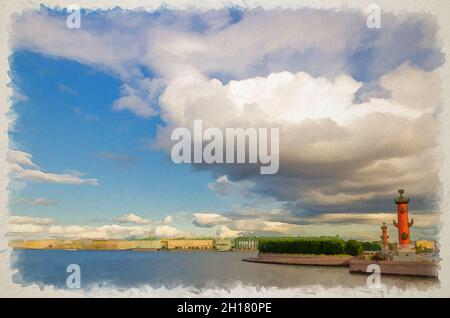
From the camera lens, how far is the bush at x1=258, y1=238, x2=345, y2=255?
10266mm

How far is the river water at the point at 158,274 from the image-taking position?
23.8 feet

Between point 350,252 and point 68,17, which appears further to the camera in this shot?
point 350,252

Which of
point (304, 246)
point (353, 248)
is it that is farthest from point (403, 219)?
point (304, 246)

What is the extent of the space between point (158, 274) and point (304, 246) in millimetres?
5382

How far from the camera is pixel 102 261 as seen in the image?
771cm

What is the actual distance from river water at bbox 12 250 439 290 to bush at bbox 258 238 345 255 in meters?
2.00

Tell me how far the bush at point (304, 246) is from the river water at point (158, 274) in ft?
6.58

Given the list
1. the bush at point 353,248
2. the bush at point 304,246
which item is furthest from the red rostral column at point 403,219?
the bush at point 304,246

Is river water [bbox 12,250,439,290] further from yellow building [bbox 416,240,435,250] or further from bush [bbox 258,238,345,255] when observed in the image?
bush [bbox 258,238,345,255]

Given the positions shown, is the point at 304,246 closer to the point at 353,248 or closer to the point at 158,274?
the point at 353,248

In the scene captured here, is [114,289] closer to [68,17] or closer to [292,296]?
[292,296]

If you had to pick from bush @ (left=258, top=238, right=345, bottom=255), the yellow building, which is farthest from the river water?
bush @ (left=258, top=238, right=345, bottom=255)

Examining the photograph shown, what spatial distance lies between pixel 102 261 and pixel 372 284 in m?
4.62
